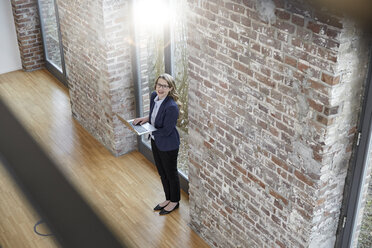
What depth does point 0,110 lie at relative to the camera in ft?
23.8

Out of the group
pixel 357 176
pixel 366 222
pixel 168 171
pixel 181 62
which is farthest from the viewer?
pixel 181 62

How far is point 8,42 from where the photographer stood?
832cm

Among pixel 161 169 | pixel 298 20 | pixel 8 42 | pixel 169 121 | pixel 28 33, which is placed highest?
pixel 298 20

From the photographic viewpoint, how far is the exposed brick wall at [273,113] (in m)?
2.89

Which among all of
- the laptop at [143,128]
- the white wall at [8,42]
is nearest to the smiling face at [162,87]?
the laptop at [143,128]

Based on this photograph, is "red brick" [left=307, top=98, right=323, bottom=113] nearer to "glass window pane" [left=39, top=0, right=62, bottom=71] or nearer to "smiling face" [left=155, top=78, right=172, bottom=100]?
"smiling face" [left=155, top=78, right=172, bottom=100]

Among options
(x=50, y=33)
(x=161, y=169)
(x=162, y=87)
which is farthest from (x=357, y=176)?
(x=50, y=33)

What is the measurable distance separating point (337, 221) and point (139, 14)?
303 cm

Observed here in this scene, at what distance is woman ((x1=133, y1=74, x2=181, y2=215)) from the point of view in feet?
14.7

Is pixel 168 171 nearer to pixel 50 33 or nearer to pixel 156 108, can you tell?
pixel 156 108

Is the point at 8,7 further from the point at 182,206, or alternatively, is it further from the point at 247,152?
the point at 247,152

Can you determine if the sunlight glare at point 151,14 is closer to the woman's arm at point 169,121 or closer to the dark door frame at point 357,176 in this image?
the woman's arm at point 169,121

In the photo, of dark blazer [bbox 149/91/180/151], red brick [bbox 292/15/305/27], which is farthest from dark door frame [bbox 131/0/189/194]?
red brick [bbox 292/15/305/27]

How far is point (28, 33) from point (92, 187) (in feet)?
12.5
